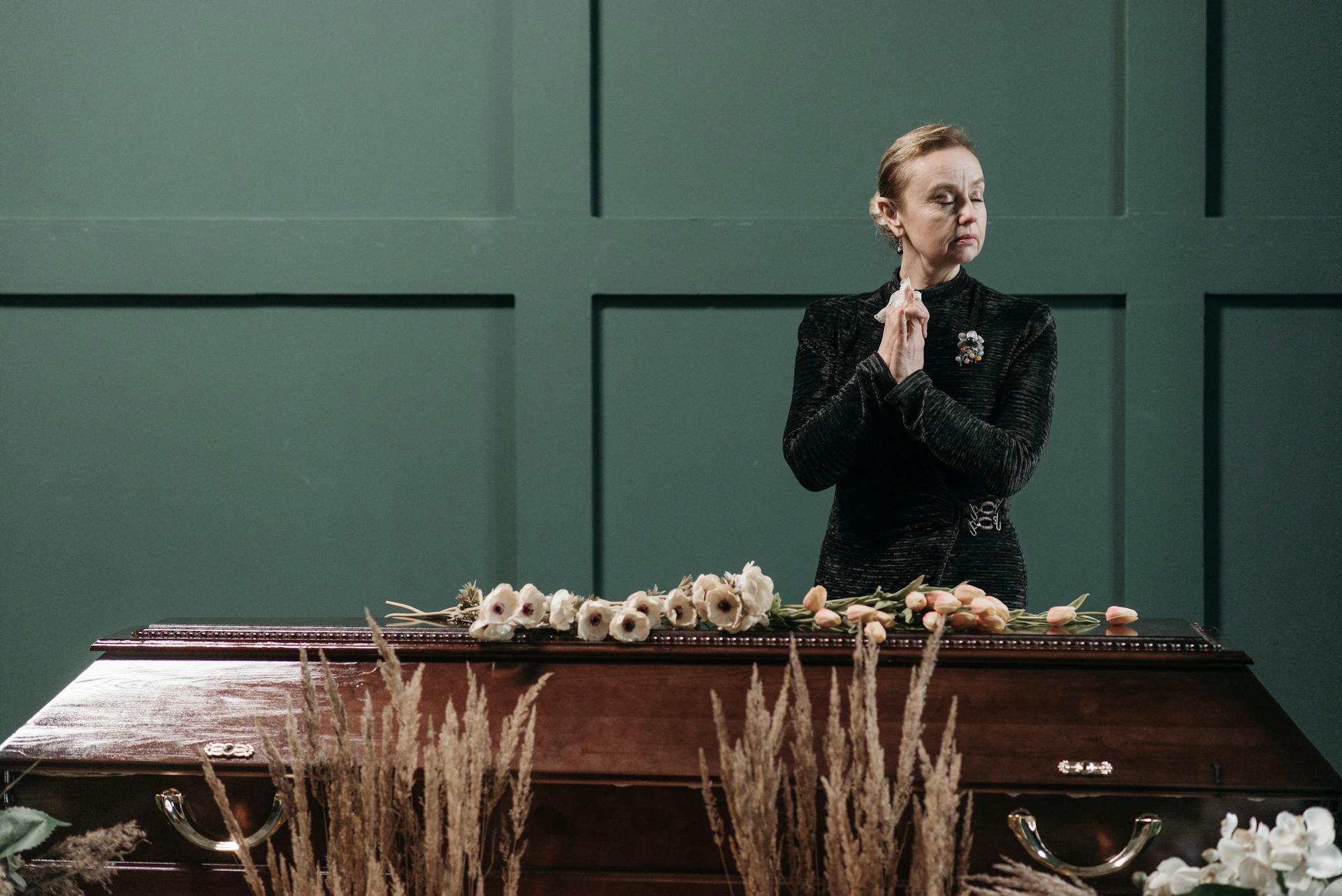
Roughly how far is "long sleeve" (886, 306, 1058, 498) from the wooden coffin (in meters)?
0.32

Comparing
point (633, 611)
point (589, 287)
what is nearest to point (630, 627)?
point (633, 611)

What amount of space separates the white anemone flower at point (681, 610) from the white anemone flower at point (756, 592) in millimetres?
78

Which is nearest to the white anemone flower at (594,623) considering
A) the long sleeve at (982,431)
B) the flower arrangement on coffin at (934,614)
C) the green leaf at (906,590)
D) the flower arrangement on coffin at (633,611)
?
the flower arrangement on coffin at (633,611)

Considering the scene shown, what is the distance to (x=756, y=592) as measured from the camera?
5.13ft

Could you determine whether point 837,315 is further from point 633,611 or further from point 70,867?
point 70,867

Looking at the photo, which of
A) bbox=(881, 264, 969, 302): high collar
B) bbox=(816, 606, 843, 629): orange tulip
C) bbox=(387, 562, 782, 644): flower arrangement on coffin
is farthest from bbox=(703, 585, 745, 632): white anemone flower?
bbox=(881, 264, 969, 302): high collar

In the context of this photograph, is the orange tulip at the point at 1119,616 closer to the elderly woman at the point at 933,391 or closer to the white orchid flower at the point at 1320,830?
the elderly woman at the point at 933,391

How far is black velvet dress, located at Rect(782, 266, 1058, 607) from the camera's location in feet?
5.78

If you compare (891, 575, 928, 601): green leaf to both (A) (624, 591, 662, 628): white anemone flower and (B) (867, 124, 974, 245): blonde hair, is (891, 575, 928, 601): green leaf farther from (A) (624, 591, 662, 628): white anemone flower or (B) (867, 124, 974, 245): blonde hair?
(B) (867, 124, 974, 245): blonde hair

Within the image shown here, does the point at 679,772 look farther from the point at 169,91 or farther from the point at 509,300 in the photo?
the point at 169,91

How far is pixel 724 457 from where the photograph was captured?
3164mm

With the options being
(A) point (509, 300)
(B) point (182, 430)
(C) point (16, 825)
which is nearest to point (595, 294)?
(A) point (509, 300)

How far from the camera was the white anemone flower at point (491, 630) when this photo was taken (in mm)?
1535

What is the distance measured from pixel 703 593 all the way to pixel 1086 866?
23.5 inches
